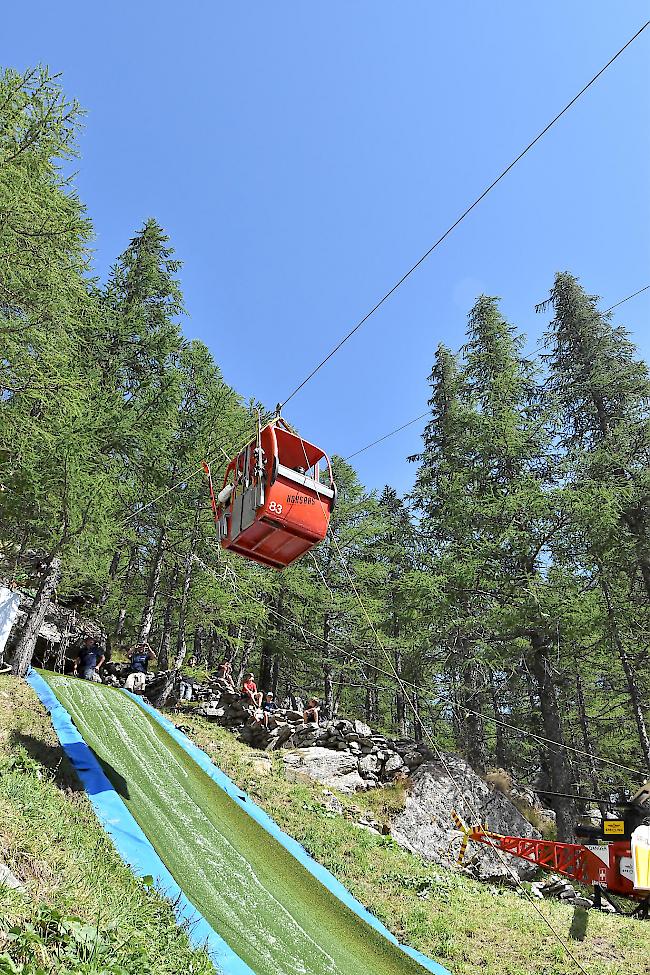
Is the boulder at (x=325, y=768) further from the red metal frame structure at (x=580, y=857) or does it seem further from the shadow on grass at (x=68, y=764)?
the shadow on grass at (x=68, y=764)

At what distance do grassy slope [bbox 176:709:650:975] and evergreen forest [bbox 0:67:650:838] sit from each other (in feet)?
12.7

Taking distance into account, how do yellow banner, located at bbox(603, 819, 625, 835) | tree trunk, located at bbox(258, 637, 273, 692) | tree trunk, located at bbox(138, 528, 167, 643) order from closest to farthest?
yellow banner, located at bbox(603, 819, 625, 835) → tree trunk, located at bbox(138, 528, 167, 643) → tree trunk, located at bbox(258, 637, 273, 692)

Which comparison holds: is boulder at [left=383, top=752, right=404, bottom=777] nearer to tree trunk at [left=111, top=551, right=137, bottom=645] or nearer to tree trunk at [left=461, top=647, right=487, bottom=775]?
tree trunk at [left=461, top=647, right=487, bottom=775]

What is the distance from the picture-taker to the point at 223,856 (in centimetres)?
955

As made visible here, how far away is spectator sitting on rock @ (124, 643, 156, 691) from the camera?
18075 millimetres

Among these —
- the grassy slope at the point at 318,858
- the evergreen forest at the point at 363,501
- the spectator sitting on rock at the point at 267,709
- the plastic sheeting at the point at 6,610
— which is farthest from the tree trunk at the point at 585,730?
the plastic sheeting at the point at 6,610

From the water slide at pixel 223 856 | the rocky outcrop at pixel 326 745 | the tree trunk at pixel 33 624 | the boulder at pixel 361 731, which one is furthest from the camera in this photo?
the boulder at pixel 361 731

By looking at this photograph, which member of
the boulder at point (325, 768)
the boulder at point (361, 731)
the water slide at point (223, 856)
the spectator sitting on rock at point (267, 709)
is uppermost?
the spectator sitting on rock at point (267, 709)

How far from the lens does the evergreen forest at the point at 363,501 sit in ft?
43.9

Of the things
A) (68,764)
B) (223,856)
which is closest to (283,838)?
(223,856)

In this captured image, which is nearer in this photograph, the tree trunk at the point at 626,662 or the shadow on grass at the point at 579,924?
the shadow on grass at the point at 579,924

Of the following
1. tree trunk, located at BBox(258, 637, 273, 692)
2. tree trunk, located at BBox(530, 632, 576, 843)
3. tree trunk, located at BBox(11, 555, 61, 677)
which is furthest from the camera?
tree trunk, located at BBox(258, 637, 273, 692)

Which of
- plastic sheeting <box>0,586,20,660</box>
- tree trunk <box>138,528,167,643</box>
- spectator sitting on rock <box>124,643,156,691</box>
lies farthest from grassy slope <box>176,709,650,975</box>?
tree trunk <box>138,528,167,643</box>

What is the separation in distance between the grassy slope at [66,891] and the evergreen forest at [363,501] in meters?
6.13
